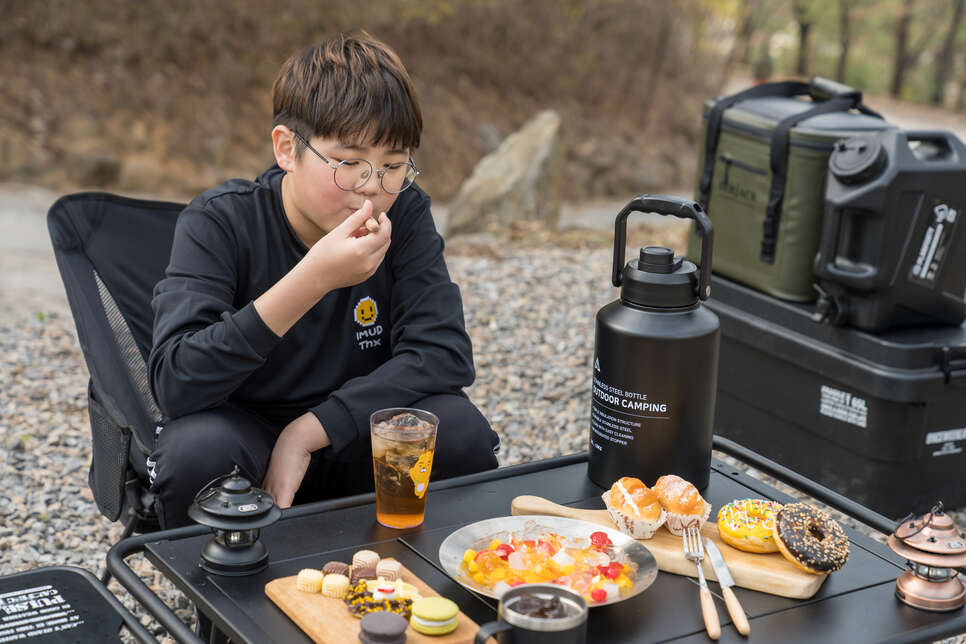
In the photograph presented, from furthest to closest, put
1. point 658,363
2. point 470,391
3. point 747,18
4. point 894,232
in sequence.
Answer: point 747,18, point 470,391, point 894,232, point 658,363

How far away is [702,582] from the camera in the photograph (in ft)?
4.54

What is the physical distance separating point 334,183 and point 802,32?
58.8 ft

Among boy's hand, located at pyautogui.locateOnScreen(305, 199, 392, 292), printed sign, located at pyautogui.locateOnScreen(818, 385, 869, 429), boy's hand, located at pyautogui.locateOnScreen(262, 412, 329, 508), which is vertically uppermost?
boy's hand, located at pyautogui.locateOnScreen(305, 199, 392, 292)

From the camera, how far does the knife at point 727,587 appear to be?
1308mm

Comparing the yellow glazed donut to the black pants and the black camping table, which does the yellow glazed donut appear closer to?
the black camping table

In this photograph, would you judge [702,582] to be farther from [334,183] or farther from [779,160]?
[779,160]

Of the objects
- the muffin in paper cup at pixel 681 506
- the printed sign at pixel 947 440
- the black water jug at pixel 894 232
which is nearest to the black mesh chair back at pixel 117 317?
the muffin in paper cup at pixel 681 506

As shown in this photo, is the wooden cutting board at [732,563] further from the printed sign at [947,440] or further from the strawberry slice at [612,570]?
the printed sign at [947,440]

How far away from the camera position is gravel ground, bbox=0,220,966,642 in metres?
2.85

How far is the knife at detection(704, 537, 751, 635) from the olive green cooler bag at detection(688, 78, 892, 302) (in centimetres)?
182

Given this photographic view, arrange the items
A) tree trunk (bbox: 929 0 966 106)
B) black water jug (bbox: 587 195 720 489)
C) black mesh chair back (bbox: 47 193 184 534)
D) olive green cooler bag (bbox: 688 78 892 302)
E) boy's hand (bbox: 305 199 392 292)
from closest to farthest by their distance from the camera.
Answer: black water jug (bbox: 587 195 720 489) < boy's hand (bbox: 305 199 392 292) < black mesh chair back (bbox: 47 193 184 534) < olive green cooler bag (bbox: 688 78 892 302) < tree trunk (bbox: 929 0 966 106)

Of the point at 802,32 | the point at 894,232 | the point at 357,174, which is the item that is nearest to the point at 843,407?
the point at 894,232

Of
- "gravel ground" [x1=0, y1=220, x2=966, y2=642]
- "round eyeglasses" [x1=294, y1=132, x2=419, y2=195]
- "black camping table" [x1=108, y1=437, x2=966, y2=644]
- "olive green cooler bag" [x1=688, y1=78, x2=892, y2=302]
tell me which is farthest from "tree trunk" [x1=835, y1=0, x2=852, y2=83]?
"black camping table" [x1=108, y1=437, x2=966, y2=644]

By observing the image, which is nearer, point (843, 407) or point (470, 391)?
point (843, 407)
